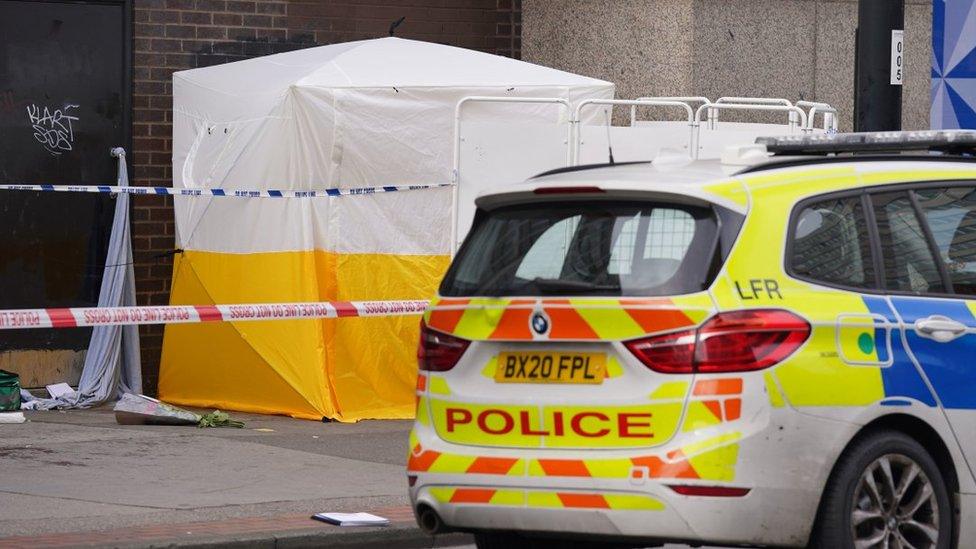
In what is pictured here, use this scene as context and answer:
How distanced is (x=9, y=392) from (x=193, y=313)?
2.30 meters

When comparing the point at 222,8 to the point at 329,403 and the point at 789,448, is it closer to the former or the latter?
the point at 329,403

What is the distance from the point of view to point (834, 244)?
6566mm

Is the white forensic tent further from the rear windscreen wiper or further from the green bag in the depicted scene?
the rear windscreen wiper

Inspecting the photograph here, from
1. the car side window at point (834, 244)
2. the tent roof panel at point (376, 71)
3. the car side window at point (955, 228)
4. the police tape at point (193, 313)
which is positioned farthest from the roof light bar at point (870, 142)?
the tent roof panel at point (376, 71)

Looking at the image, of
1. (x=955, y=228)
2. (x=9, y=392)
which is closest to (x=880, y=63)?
(x=955, y=228)

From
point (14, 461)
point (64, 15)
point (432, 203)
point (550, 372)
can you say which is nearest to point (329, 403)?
point (432, 203)

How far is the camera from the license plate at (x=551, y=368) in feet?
20.7

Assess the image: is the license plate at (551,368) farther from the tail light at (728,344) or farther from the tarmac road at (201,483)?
the tarmac road at (201,483)

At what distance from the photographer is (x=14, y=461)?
33.7ft

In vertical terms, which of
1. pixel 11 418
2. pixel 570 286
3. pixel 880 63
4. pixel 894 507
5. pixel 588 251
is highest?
pixel 880 63

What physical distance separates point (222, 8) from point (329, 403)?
382cm

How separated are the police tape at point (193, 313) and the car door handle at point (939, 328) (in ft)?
16.7

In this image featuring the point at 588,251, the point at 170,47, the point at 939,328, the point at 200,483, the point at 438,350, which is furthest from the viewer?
the point at 170,47

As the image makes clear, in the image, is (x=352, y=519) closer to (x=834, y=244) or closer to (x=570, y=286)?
(x=570, y=286)
